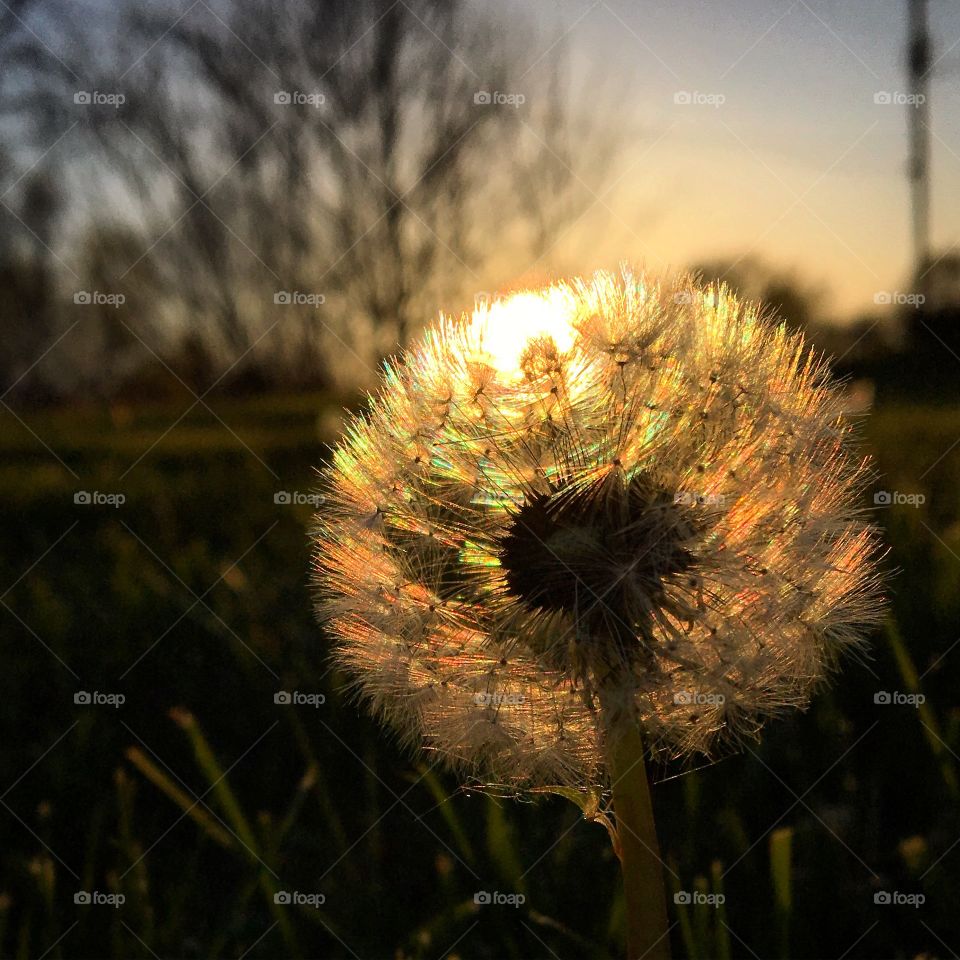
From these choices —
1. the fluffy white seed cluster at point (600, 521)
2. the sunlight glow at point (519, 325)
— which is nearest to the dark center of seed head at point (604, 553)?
the fluffy white seed cluster at point (600, 521)

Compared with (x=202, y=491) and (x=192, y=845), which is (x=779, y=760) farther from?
(x=202, y=491)

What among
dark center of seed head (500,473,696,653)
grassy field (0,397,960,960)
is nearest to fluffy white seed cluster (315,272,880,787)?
dark center of seed head (500,473,696,653)

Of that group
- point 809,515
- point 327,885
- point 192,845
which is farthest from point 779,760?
point 192,845

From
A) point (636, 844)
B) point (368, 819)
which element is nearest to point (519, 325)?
point (636, 844)

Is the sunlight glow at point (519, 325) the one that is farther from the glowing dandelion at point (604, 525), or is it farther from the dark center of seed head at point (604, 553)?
the dark center of seed head at point (604, 553)

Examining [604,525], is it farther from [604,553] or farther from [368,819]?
[368,819]

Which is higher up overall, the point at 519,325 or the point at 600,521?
the point at 519,325

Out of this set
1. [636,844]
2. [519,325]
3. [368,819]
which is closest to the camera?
[636,844]
